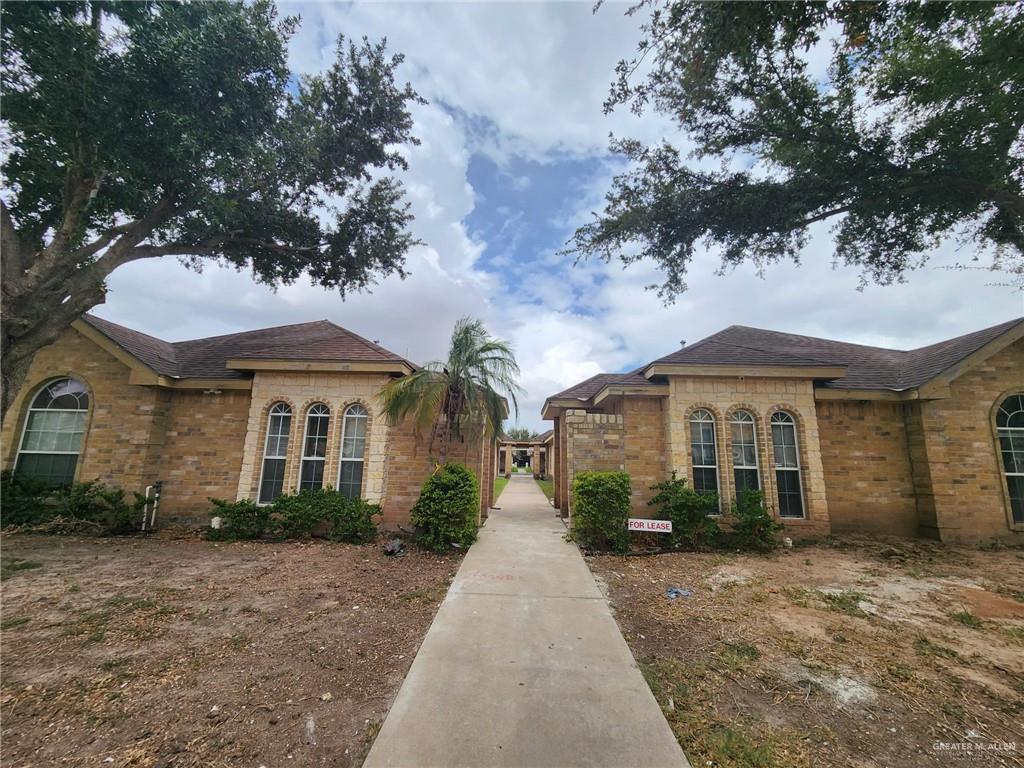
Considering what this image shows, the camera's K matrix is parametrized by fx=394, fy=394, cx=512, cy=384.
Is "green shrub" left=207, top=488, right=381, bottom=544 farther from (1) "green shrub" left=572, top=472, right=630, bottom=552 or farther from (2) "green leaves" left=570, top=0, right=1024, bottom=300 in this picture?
(2) "green leaves" left=570, top=0, right=1024, bottom=300

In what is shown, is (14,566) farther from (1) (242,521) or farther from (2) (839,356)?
(2) (839,356)

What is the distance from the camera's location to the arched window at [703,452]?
30.2 ft

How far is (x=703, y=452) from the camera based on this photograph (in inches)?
366

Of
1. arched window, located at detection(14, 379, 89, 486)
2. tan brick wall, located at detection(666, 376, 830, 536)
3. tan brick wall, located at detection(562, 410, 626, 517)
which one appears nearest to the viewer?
tan brick wall, located at detection(666, 376, 830, 536)

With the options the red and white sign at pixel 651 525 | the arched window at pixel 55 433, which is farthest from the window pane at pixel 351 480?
the arched window at pixel 55 433

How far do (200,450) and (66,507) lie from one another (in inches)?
99.6

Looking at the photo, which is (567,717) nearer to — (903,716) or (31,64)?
(903,716)

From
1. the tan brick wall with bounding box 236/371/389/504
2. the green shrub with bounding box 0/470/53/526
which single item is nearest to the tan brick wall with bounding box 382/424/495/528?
the tan brick wall with bounding box 236/371/389/504

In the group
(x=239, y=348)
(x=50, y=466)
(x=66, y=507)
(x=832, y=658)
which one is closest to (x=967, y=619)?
(x=832, y=658)

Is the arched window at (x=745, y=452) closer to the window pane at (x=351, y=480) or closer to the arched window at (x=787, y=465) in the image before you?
the arched window at (x=787, y=465)

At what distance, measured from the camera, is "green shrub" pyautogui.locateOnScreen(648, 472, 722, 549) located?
7.99 m

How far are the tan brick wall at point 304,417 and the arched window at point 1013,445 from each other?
14.2 m

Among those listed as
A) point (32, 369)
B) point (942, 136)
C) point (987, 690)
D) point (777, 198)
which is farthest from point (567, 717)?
point (32, 369)

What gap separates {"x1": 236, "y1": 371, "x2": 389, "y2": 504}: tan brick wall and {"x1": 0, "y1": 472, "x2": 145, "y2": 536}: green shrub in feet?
7.60
